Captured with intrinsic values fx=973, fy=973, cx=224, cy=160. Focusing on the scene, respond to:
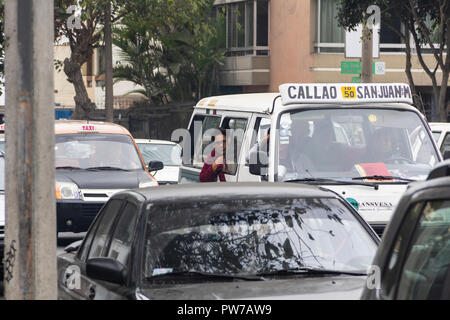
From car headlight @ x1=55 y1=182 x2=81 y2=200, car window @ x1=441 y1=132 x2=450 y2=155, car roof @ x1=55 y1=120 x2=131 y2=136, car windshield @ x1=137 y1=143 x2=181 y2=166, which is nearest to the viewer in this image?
car headlight @ x1=55 y1=182 x2=81 y2=200

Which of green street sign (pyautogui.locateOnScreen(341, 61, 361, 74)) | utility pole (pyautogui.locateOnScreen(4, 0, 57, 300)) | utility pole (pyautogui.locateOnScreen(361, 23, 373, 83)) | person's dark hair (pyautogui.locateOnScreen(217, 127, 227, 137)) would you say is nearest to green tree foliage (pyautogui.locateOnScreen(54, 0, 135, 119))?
green street sign (pyautogui.locateOnScreen(341, 61, 361, 74))

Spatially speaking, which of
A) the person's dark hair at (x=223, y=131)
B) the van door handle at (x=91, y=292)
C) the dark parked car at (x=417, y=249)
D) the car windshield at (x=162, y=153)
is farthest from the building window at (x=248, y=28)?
the dark parked car at (x=417, y=249)

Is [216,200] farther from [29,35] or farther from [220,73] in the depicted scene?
[220,73]

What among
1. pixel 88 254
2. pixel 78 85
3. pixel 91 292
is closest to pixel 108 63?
pixel 78 85

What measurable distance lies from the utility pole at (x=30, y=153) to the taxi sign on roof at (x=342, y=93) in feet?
17.2

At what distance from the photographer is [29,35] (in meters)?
5.36

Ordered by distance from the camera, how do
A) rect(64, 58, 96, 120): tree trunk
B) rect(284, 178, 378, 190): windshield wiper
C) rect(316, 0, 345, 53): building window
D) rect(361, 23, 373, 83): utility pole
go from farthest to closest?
rect(316, 0, 345, 53): building window
rect(64, 58, 96, 120): tree trunk
rect(361, 23, 373, 83): utility pole
rect(284, 178, 378, 190): windshield wiper

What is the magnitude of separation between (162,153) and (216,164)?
28.5 ft

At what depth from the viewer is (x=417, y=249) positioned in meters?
3.64

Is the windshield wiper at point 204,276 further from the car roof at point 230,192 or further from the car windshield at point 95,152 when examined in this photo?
the car windshield at point 95,152

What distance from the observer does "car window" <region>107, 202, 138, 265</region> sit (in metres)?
5.86

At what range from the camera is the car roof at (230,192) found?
238 inches

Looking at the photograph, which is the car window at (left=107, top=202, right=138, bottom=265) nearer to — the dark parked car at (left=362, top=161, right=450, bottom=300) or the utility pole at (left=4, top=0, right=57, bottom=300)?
the utility pole at (left=4, top=0, right=57, bottom=300)

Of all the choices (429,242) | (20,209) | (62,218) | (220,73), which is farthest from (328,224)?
(220,73)
